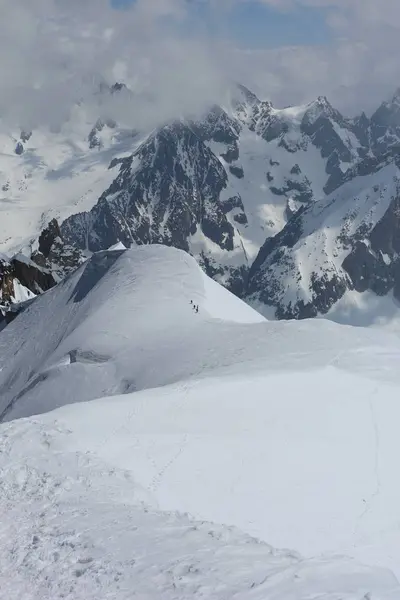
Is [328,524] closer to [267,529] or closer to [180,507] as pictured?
[267,529]

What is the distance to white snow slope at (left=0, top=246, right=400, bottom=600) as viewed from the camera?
16078 mm

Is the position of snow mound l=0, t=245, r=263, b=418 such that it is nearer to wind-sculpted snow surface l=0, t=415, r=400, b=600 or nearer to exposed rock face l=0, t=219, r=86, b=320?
exposed rock face l=0, t=219, r=86, b=320

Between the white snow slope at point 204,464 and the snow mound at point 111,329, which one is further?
the snow mound at point 111,329

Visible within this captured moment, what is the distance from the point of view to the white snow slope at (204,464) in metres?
16.1

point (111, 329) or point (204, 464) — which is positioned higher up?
point (111, 329)

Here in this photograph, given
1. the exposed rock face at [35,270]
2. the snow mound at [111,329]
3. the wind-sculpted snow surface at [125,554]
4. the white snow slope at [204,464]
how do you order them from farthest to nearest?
the exposed rock face at [35,270], the snow mound at [111,329], the white snow slope at [204,464], the wind-sculpted snow surface at [125,554]

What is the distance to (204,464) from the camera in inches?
949

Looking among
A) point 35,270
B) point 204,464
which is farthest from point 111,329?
point 35,270

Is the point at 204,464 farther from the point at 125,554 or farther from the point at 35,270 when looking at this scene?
the point at 35,270

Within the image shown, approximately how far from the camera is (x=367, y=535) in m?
22.4

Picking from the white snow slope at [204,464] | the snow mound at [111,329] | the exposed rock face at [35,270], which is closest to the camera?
the white snow slope at [204,464]

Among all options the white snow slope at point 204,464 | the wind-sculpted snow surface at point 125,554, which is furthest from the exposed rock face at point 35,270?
the wind-sculpted snow surface at point 125,554

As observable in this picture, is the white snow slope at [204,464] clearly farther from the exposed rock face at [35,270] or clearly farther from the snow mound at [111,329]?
the exposed rock face at [35,270]

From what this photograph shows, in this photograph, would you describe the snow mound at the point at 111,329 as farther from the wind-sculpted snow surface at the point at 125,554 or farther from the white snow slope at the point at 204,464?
the wind-sculpted snow surface at the point at 125,554
